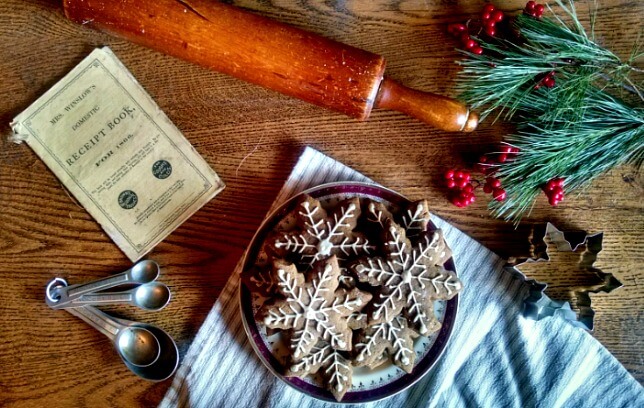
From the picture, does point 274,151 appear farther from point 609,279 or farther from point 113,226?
point 609,279

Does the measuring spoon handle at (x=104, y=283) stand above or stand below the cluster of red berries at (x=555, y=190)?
below

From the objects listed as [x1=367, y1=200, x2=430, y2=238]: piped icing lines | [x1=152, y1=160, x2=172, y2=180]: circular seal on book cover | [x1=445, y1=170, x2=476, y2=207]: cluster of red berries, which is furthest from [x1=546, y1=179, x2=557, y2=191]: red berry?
[x1=152, y1=160, x2=172, y2=180]: circular seal on book cover

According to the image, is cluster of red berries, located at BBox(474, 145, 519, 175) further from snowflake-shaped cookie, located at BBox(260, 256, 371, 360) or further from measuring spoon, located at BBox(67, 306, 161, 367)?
measuring spoon, located at BBox(67, 306, 161, 367)

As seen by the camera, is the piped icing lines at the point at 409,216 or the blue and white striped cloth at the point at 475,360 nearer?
the piped icing lines at the point at 409,216

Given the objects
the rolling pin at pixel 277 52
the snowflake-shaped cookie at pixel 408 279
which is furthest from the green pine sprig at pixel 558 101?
the snowflake-shaped cookie at pixel 408 279

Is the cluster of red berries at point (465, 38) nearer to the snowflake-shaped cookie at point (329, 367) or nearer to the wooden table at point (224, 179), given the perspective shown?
the wooden table at point (224, 179)

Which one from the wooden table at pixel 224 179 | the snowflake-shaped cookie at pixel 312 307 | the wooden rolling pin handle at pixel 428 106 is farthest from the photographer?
the wooden table at pixel 224 179

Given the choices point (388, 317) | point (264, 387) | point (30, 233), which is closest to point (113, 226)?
point (30, 233)
